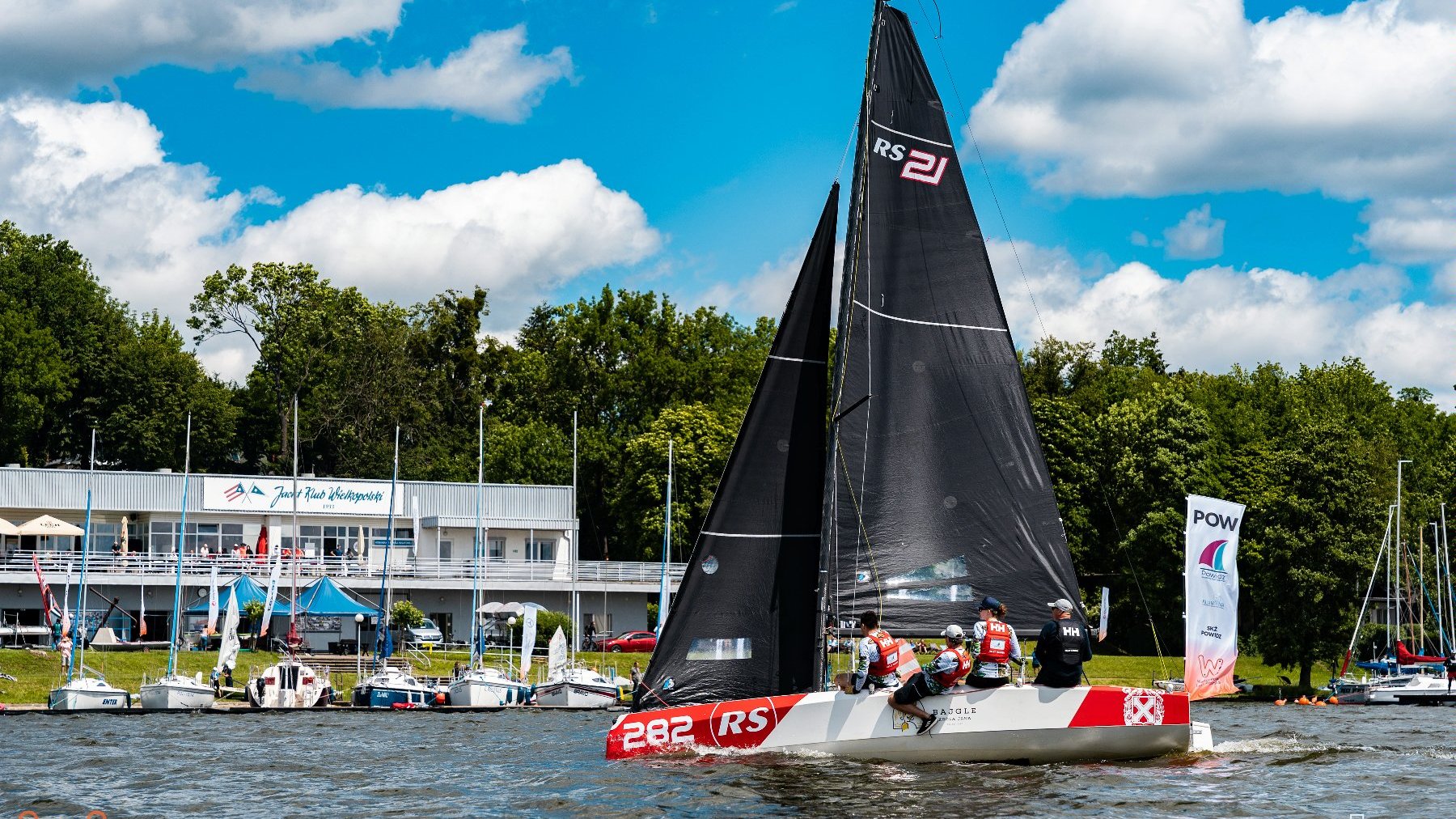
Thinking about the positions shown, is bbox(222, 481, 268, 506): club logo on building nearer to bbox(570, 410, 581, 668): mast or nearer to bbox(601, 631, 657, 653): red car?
bbox(570, 410, 581, 668): mast

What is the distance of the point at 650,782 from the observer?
19.0 m

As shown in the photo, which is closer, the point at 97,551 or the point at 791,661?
the point at 791,661

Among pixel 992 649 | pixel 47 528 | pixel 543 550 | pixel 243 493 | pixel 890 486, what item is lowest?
pixel 992 649

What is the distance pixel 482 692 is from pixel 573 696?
8.17ft

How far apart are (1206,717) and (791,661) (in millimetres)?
23784

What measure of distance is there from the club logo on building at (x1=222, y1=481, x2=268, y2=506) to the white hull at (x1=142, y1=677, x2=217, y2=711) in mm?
26842

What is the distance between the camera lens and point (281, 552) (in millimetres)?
63344

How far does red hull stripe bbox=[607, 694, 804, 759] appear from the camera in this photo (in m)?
20.0

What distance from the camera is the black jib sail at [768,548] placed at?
68.1ft

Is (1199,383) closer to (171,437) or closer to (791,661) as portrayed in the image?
(171,437)

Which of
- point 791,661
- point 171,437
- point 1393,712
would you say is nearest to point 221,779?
point 791,661

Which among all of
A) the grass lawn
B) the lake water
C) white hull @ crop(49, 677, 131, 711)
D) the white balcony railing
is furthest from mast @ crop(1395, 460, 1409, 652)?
white hull @ crop(49, 677, 131, 711)

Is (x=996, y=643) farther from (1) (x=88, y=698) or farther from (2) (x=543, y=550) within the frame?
(2) (x=543, y=550)

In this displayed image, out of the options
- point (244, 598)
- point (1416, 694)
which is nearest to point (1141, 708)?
point (1416, 694)
